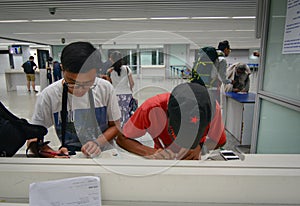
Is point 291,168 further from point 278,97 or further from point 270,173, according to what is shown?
point 278,97

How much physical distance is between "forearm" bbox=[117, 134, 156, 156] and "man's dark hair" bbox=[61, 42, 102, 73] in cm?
39

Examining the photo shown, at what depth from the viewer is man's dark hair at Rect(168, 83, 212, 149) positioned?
65cm

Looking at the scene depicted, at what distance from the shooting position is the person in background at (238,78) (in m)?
3.49

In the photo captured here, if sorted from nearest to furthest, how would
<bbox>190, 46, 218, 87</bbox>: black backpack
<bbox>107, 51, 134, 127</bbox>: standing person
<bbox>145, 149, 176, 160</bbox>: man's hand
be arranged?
<bbox>145, 149, 176, 160</bbox>: man's hand, <bbox>190, 46, 218, 87</bbox>: black backpack, <bbox>107, 51, 134, 127</bbox>: standing person

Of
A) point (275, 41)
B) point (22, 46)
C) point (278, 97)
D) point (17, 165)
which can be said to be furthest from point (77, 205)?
point (22, 46)

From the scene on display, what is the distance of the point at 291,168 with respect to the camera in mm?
499

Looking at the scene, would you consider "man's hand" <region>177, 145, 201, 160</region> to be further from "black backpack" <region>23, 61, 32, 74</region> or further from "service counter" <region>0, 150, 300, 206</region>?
"black backpack" <region>23, 61, 32, 74</region>

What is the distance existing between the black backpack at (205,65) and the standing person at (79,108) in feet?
3.61

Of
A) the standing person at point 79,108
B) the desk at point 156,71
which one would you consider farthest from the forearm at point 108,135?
the desk at point 156,71

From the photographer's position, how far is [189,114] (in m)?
0.65

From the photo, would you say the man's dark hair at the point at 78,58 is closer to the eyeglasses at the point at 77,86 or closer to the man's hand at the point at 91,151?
the eyeglasses at the point at 77,86

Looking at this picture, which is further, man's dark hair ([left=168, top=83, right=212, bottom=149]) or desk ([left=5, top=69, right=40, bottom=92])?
desk ([left=5, top=69, right=40, bottom=92])

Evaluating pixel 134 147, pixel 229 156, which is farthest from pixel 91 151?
pixel 229 156

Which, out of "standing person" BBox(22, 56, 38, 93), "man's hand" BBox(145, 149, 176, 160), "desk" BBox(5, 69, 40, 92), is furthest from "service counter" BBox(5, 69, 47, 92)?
"man's hand" BBox(145, 149, 176, 160)
